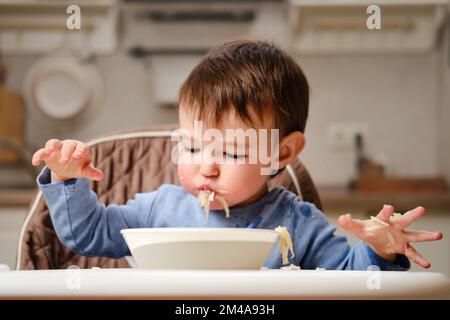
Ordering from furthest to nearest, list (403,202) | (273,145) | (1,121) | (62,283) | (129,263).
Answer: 1. (1,121)
2. (403,202)
3. (129,263)
4. (273,145)
5. (62,283)

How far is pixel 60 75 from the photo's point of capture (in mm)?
2133

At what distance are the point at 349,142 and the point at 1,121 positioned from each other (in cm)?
105

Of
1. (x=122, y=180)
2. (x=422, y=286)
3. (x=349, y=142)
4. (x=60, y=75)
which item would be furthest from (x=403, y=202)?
(x=422, y=286)

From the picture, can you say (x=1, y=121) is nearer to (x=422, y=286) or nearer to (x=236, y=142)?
(x=236, y=142)

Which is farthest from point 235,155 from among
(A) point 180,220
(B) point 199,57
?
(B) point 199,57

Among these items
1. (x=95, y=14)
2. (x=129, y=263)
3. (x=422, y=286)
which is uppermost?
(x=95, y=14)

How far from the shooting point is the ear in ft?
2.67

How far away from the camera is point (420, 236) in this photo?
25.1 inches

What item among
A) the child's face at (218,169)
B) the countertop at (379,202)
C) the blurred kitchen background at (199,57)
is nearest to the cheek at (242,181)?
the child's face at (218,169)

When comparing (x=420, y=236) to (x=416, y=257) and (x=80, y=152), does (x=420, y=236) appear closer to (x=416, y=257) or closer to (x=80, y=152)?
(x=416, y=257)

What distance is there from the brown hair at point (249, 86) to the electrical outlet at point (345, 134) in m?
1.35

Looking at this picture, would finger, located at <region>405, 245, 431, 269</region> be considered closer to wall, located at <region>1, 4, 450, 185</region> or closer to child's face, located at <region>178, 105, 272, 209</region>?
child's face, located at <region>178, 105, 272, 209</region>

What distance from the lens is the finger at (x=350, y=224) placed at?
0.61 meters

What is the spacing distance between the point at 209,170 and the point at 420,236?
0.72 feet
